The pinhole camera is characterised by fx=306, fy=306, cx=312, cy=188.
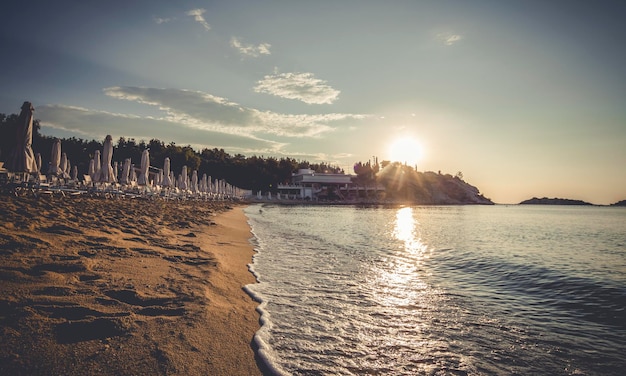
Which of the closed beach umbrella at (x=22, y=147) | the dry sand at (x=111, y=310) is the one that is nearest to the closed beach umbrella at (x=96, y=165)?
the closed beach umbrella at (x=22, y=147)

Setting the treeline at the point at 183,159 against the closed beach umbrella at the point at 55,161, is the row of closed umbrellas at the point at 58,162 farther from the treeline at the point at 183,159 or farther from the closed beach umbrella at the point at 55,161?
the treeline at the point at 183,159

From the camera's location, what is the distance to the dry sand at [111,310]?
2.82 m

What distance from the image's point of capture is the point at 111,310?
149 inches

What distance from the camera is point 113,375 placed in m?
2.63

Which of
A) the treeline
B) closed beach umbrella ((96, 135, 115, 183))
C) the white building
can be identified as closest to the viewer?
closed beach umbrella ((96, 135, 115, 183))

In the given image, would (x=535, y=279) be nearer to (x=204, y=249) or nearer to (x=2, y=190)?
(x=204, y=249)

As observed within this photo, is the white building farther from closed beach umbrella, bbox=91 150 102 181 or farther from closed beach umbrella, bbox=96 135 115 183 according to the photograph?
closed beach umbrella, bbox=96 135 115 183

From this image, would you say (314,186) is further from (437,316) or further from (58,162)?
(437,316)

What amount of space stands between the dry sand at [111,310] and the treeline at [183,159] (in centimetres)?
7932

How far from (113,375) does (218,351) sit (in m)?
1.08

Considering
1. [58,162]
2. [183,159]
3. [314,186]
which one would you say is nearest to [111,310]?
[58,162]

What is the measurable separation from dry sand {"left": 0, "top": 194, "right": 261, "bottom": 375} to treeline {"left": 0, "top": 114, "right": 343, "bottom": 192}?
79322mm

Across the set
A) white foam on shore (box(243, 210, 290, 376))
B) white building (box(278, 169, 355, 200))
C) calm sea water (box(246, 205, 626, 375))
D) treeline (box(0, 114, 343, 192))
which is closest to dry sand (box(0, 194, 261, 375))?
white foam on shore (box(243, 210, 290, 376))

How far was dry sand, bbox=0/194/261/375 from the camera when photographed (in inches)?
111
